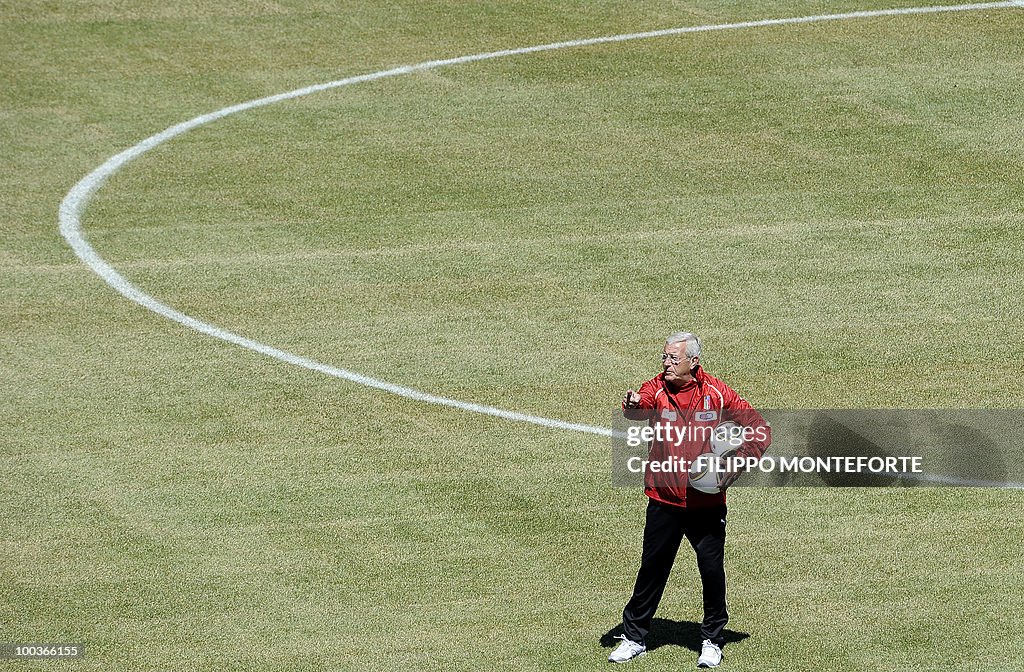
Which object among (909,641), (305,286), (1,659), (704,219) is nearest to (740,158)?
(704,219)

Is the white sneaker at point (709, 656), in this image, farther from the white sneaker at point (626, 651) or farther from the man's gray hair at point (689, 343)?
the man's gray hair at point (689, 343)

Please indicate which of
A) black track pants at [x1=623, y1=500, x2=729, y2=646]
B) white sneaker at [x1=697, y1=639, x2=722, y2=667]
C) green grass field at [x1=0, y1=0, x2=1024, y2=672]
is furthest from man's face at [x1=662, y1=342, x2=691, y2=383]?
green grass field at [x1=0, y1=0, x2=1024, y2=672]

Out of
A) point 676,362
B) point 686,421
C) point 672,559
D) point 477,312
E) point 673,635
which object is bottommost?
point 673,635

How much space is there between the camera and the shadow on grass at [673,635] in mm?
12312

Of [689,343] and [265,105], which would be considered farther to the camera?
[265,105]

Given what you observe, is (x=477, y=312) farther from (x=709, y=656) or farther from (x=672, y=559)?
(x=709, y=656)

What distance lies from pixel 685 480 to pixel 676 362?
0.73 m

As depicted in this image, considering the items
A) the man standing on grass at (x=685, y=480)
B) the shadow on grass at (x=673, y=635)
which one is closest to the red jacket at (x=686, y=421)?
the man standing on grass at (x=685, y=480)

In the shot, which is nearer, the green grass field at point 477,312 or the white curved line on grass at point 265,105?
the green grass field at point 477,312

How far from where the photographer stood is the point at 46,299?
61.6 ft

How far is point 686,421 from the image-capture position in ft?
38.7

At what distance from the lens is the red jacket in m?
11.7

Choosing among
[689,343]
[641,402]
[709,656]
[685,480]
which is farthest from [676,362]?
[709,656]

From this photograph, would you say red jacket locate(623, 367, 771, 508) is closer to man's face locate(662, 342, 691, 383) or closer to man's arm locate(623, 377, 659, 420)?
man's arm locate(623, 377, 659, 420)
